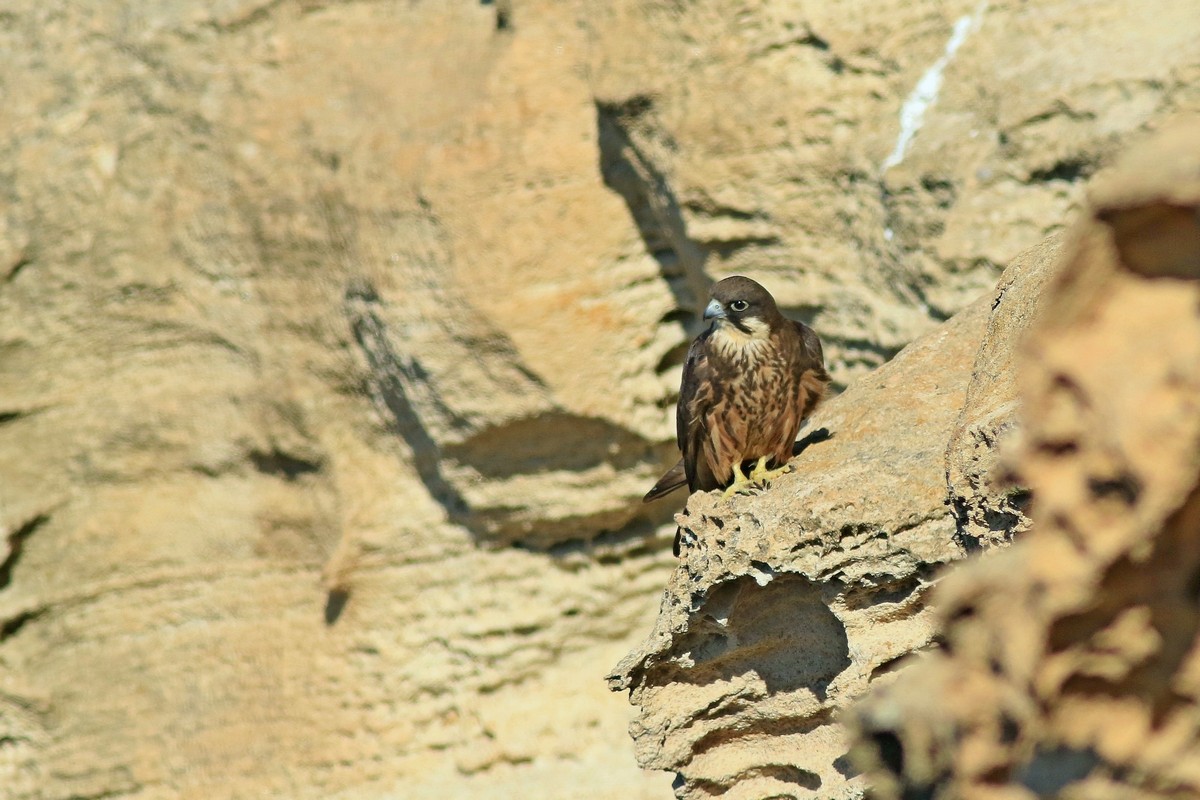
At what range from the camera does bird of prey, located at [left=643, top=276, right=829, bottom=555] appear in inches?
161

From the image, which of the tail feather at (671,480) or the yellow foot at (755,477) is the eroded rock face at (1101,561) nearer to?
the yellow foot at (755,477)

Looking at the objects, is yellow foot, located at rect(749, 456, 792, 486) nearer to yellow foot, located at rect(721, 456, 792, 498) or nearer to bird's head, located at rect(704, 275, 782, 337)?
yellow foot, located at rect(721, 456, 792, 498)

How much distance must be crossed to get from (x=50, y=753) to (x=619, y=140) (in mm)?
3935

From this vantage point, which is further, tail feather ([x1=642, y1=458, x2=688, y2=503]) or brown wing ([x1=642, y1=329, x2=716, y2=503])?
tail feather ([x1=642, y1=458, x2=688, y2=503])

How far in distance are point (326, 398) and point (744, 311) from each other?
2.77 metres

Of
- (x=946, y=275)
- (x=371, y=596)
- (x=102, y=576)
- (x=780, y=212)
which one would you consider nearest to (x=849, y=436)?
(x=946, y=275)

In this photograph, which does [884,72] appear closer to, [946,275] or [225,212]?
[946,275]

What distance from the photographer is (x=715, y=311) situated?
4.23 m

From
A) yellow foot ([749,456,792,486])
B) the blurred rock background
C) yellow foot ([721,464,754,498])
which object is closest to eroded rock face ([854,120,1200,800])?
yellow foot ([721,464,754,498])

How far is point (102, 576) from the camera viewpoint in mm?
6348

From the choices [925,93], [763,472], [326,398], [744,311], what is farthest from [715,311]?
[326,398]

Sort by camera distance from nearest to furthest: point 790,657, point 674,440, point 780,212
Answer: point 790,657 → point 780,212 → point 674,440

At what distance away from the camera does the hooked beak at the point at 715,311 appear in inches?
166

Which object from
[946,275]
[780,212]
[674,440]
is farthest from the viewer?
[674,440]
